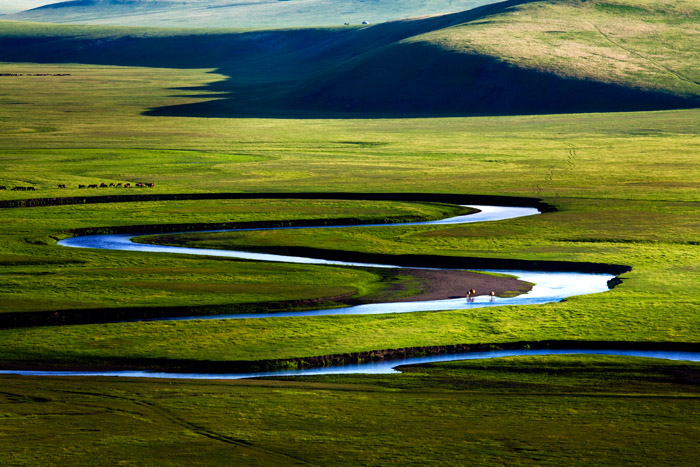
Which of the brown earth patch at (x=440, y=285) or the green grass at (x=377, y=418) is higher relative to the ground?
the green grass at (x=377, y=418)

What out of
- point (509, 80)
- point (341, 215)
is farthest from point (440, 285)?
point (509, 80)

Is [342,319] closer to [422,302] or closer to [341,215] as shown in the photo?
[422,302]

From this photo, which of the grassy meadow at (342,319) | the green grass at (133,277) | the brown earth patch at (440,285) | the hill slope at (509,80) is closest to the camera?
the grassy meadow at (342,319)

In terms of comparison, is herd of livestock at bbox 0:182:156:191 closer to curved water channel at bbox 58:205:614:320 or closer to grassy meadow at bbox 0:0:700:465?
grassy meadow at bbox 0:0:700:465

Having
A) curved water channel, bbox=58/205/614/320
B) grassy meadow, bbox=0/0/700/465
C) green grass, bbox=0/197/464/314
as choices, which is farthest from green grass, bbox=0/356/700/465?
green grass, bbox=0/197/464/314

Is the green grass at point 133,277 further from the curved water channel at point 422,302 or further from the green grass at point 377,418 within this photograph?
the green grass at point 377,418

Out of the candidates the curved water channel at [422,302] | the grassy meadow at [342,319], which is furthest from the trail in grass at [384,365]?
the curved water channel at [422,302]

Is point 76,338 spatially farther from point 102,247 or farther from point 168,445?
point 102,247

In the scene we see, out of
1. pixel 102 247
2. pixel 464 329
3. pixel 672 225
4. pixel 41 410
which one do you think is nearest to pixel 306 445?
pixel 41 410
